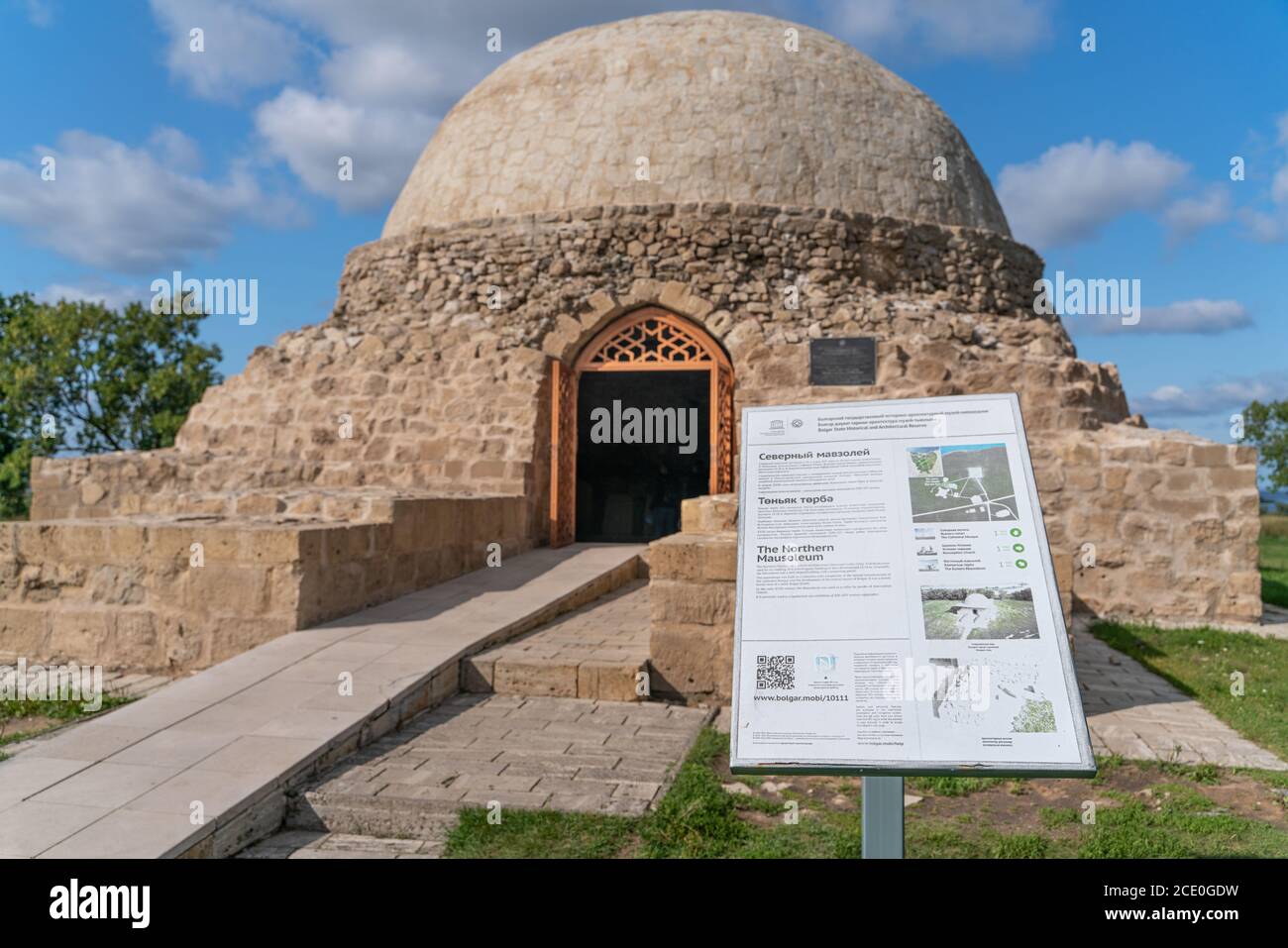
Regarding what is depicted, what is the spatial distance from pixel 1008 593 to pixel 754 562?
2.31 ft

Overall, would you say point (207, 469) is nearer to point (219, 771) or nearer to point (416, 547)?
point (416, 547)

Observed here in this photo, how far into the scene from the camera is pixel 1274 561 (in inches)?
631

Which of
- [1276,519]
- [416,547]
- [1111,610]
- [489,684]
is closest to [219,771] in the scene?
[489,684]

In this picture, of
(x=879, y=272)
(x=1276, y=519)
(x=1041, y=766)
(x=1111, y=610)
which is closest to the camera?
(x=1041, y=766)

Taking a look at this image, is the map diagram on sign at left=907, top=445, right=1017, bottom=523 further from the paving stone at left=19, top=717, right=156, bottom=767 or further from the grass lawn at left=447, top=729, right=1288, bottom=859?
the paving stone at left=19, top=717, right=156, bottom=767

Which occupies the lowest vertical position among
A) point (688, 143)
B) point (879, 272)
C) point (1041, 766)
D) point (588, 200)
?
point (1041, 766)

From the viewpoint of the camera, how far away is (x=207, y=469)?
11.0 m

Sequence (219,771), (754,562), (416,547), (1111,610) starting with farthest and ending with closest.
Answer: (1111,610), (416,547), (219,771), (754,562)

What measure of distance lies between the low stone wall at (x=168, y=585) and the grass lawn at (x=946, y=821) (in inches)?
112

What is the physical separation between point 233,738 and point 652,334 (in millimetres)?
7996

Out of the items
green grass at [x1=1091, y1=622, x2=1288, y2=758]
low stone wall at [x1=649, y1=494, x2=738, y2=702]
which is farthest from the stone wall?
low stone wall at [x1=649, y1=494, x2=738, y2=702]

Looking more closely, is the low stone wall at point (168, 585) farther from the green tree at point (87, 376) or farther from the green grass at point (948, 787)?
the green tree at point (87, 376)

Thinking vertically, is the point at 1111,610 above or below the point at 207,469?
below

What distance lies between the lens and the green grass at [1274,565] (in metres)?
10.6
